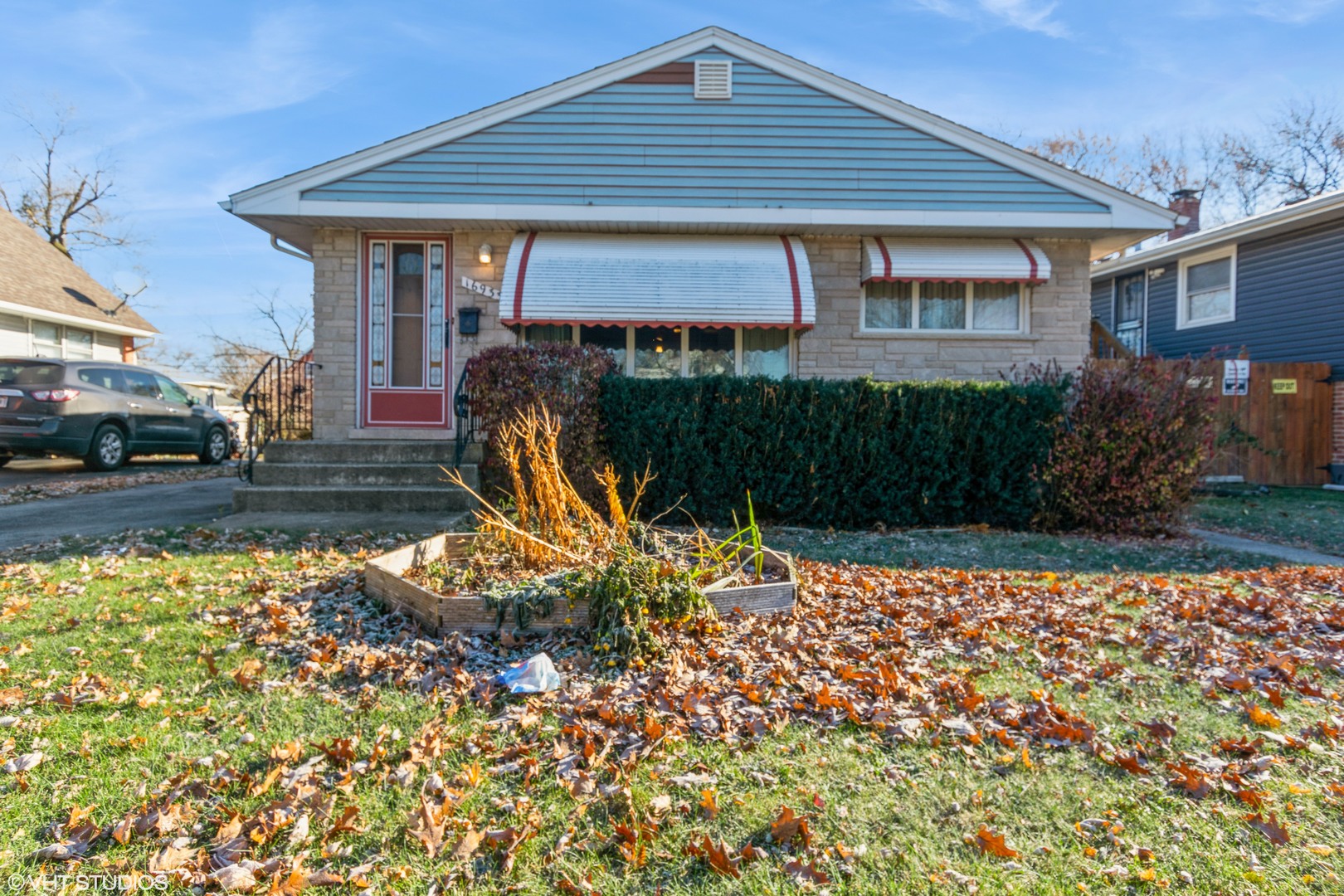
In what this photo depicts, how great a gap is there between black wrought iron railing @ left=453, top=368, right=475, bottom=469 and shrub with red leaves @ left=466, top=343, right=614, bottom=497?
0.90 ft

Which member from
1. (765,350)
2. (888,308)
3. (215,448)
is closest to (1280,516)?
(888,308)

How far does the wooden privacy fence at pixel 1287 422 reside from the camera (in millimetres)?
13516

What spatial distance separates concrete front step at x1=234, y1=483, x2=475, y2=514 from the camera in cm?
768

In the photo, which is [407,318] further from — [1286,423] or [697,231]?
[1286,423]

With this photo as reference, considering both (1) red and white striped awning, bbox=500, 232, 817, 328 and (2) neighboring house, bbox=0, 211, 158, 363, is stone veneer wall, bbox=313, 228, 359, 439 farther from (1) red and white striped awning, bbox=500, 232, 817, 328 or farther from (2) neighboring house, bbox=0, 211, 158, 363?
(2) neighboring house, bbox=0, 211, 158, 363

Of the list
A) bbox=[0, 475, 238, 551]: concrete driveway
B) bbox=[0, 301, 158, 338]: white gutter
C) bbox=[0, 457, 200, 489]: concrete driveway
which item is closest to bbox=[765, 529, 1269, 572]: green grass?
bbox=[0, 475, 238, 551]: concrete driveway

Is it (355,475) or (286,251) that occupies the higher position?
(286,251)

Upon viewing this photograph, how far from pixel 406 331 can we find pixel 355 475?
8.73 feet

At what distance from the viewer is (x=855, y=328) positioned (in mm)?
10008

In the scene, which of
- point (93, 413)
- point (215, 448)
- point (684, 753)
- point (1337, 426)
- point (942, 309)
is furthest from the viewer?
point (215, 448)

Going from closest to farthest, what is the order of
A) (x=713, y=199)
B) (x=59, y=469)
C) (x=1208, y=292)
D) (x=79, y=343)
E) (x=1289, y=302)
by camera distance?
(x=713, y=199) → (x=59, y=469) → (x=1289, y=302) → (x=1208, y=292) → (x=79, y=343)

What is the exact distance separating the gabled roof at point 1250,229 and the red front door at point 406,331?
14.5 metres

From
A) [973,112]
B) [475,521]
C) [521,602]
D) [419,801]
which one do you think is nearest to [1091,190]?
[475,521]

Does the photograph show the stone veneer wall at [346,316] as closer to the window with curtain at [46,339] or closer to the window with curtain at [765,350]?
the window with curtain at [765,350]
